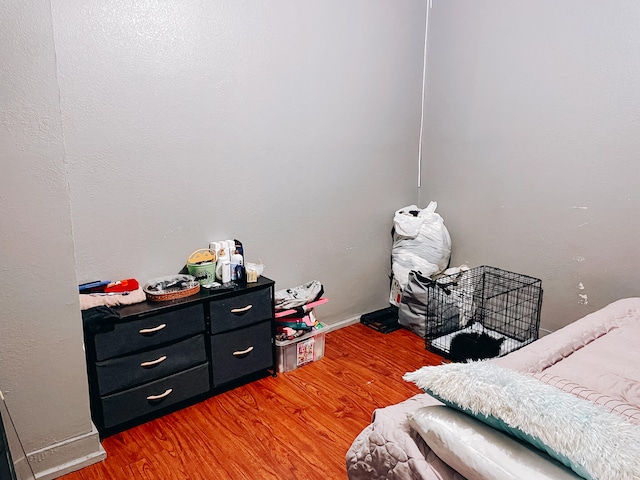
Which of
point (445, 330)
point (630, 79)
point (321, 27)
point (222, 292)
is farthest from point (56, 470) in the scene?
point (630, 79)

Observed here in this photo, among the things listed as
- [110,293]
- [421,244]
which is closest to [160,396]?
[110,293]

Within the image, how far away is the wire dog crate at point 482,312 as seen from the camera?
9.52ft

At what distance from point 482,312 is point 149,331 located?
221 centimetres

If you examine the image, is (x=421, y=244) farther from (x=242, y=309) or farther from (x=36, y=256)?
(x=36, y=256)

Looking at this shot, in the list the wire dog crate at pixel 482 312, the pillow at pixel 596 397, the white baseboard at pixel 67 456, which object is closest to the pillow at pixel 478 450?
the pillow at pixel 596 397

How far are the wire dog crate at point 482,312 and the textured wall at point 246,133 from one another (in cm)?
59

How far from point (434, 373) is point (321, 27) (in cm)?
232

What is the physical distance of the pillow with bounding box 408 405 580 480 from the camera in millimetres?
996

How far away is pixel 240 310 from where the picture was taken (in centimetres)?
244

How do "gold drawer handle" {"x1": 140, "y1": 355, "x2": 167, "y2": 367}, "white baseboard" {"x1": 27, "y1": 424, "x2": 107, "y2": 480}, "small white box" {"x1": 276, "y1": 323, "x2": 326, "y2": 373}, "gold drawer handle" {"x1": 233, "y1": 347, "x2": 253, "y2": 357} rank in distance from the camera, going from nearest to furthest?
"white baseboard" {"x1": 27, "y1": 424, "x2": 107, "y2": 480}
"gold drawer handle" {"x1": 140, "y1": 355, "x2": 167, "y2": 367}
"gold drawer handle" {"x1": 233, "y1": 347, "x2": 253, "y2": 357}
"small white box" {"x1": 276, "y1": 323, "x2": 326, "y2": 373}

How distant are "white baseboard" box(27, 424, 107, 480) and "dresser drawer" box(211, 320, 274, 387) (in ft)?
2.02

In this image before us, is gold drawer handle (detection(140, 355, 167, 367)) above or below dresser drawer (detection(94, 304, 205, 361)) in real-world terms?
below

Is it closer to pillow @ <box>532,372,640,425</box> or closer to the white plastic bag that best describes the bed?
pillow @ <box>532,372,640,425</box>

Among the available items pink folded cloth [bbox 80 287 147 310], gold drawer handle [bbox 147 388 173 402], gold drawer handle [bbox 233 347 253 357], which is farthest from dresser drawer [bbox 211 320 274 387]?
pink folded cloth [bbox 80 287 147 310]
